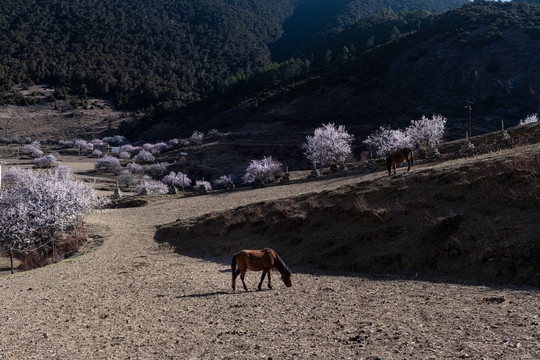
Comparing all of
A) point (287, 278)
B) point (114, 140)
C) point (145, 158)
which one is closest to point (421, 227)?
point (287, 278)

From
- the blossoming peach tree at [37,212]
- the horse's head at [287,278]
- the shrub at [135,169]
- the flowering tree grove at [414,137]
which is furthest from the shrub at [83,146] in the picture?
the horse's head at [287,278]

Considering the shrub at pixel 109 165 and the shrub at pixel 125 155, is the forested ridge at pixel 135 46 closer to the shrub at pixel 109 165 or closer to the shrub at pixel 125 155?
the shrub at pixel 125 155

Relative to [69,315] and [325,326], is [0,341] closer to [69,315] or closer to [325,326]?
[69,315]

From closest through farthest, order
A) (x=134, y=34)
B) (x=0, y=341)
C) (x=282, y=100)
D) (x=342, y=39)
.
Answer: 1. (x=0, y=341)
2. (x=282, y=100)
3. (x=342, y=39)
4. (x=134, y=34)

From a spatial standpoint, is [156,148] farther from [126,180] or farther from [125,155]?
[126,180]

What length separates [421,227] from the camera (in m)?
10.6

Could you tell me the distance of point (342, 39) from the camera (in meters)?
143

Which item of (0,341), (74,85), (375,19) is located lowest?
(0,341)

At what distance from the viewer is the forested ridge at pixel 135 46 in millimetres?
131500

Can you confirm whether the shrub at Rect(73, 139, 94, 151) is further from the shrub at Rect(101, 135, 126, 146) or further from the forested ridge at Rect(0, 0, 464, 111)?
the forested ridge at Rect(0, 0, 464, 111)

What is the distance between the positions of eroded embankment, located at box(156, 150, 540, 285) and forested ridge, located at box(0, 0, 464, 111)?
104 meters

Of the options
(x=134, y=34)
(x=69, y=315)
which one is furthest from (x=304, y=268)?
(x=134, y=34)

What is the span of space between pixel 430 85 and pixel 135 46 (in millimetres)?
128712

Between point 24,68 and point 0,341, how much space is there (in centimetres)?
15491
